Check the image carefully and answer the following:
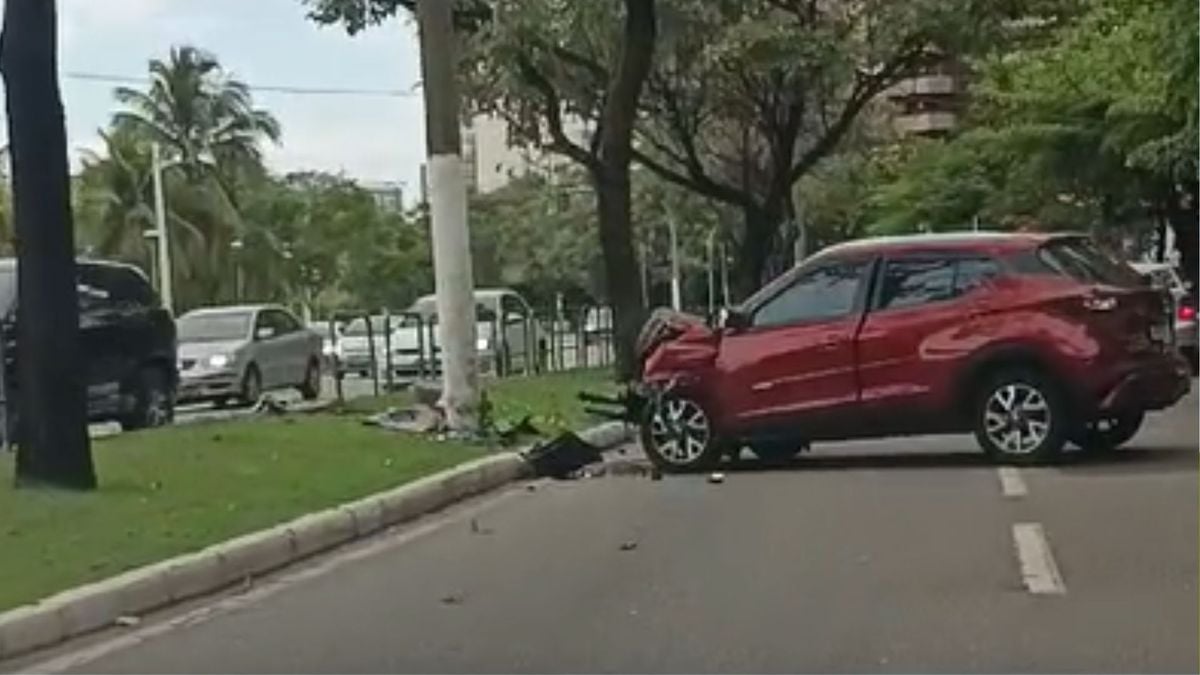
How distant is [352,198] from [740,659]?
7930 centimetres

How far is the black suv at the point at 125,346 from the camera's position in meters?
21.2

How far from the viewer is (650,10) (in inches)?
→ 1119

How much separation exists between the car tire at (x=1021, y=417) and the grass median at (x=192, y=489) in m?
4.28

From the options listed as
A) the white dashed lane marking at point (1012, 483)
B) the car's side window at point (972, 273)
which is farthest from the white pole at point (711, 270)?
the white dashed lane marking at point (1012, 483)

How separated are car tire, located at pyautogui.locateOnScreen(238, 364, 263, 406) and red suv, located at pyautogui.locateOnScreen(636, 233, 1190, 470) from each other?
42.4 feet

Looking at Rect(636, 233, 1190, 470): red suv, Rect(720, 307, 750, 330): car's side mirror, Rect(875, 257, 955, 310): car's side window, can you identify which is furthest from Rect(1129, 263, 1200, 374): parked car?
Rect(875, 257, 955, 310): car's side window

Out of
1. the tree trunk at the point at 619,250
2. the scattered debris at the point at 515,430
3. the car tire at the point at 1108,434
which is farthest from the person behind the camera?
the tree trunk at the point at 619,250

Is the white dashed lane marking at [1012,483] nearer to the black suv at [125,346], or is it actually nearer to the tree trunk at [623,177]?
the black suv at [125,346]

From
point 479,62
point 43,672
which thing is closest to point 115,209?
point 479,62

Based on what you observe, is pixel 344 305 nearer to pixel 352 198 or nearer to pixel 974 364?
pixel 352 198

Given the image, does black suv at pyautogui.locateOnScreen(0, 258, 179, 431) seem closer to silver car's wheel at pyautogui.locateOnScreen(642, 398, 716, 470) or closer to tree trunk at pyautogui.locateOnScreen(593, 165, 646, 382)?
silver car's wheel at pyautogui.locateOnScreen(642, 398, 716, 470)

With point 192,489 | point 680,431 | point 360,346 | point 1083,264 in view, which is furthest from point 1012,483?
point 360,346

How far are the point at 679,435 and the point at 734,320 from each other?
104 centimetres

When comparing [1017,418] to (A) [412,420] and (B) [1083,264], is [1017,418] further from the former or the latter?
(A) [412,420]
